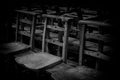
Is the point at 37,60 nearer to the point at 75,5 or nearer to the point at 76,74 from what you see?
the point at 76,74

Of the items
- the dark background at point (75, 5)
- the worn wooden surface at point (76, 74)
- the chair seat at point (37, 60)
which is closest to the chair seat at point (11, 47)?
the chair seat at point (37, 60)

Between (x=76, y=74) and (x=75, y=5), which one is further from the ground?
(x=75, y=5)

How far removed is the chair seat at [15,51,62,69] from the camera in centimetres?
286

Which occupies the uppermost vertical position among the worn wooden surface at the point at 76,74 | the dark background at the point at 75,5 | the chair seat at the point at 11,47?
the dark background at the point at 75,5

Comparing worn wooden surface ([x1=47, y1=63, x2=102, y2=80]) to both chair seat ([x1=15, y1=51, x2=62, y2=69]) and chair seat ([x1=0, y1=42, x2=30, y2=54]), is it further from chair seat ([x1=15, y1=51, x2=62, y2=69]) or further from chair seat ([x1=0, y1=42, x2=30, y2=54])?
chair seat ([x1=0, y1=42, x2=30, y2=54])

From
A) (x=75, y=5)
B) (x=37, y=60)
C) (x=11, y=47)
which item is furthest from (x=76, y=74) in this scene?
(x=75, y=5)

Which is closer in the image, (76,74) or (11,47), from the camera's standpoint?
(76,74)

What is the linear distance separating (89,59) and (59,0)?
2.94 meters

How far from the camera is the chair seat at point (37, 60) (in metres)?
2.86

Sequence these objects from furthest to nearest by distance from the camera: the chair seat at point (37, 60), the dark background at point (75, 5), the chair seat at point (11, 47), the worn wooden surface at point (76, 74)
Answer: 1. the chair seat at point (11, 47)
2. the chair seat at point (37, 60)
3. the worn wooden surface at point (76, 74)
4. the dark background at point (75, 5)

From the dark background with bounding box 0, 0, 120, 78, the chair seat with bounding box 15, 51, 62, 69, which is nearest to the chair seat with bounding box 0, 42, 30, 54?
the chair seat with bounding box 15, 51, 62, 69

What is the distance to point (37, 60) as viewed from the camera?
120 inches

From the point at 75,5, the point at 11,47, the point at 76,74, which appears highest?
the point at 75,5

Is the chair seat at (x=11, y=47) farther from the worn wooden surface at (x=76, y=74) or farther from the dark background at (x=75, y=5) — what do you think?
the worn wooden surface at (x=76, y=74)
